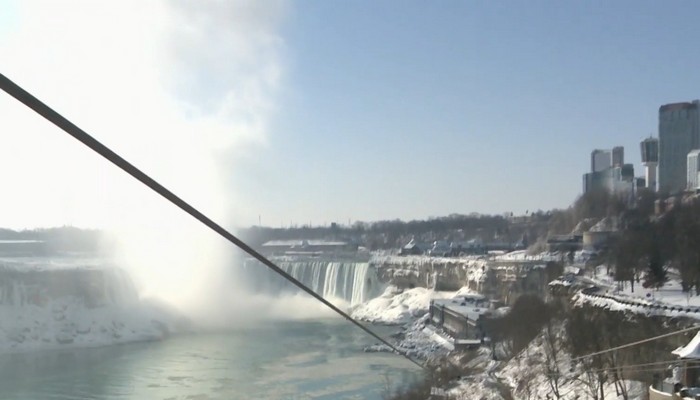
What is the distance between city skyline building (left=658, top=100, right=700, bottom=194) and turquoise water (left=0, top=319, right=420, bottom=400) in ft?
92.3

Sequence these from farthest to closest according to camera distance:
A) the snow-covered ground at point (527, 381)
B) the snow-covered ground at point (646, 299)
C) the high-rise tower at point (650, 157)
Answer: the high-rise tower at point (650, 157) < the snow-covered ground at point (646, 299) < the snow-covered ground at point (527, 381)

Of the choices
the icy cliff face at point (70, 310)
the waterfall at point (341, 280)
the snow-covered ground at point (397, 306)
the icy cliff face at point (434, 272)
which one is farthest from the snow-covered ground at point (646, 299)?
the waterfall at point (341, 280)

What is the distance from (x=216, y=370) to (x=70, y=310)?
34.1 ft

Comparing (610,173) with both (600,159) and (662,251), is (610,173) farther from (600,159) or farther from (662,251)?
(662,251)

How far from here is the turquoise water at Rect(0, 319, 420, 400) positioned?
10406 mm

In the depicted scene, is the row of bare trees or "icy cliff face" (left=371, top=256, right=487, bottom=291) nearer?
the row of bare trees

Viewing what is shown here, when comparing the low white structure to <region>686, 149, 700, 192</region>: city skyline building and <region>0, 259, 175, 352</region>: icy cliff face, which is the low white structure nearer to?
<region>0, 259, 175, 352</region>: icy cliff face

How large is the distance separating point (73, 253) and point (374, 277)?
2041 cm

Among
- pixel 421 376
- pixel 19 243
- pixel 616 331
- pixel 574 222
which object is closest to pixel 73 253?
pixel 19 243

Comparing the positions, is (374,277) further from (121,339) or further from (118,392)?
(118,392)

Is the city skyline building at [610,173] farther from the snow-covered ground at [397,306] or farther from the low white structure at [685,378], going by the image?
the low white structure at [685,378]

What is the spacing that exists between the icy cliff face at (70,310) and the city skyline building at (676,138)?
103 ft

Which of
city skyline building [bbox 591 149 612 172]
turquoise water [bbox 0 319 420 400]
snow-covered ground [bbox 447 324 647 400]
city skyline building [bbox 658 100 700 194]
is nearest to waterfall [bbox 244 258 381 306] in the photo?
turquoise water [bbox 0 319 420 400]

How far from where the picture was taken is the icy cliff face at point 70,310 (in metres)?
18.0
